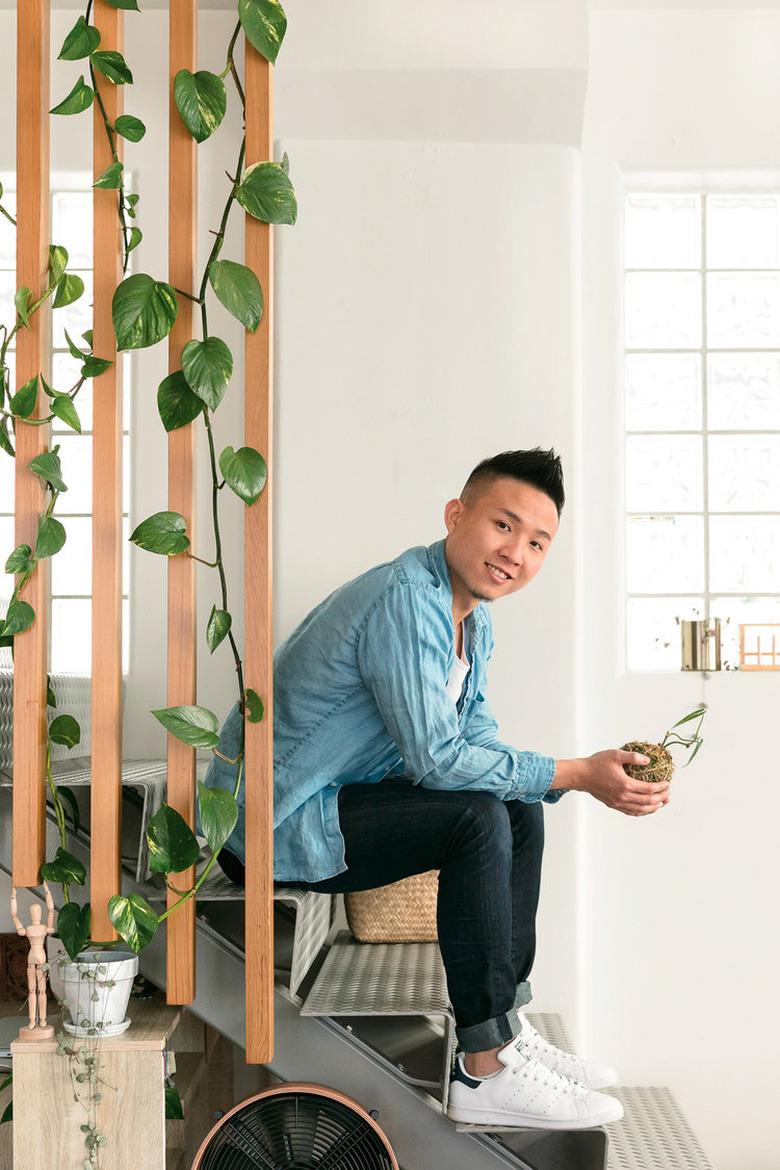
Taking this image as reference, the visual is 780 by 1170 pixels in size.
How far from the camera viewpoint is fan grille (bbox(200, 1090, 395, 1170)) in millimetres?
2197

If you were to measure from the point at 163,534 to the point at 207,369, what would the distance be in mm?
295

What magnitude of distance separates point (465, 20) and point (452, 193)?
428mm

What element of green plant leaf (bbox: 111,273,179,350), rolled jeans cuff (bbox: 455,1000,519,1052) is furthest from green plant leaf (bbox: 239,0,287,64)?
rolled jeans cuff (bbox: 455,1000,519,1052)

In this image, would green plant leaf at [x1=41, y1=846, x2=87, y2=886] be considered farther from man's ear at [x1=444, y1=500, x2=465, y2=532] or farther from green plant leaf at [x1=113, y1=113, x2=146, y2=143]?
green plant leaf at [x1=113, y1=113, x2=146, y2=143]

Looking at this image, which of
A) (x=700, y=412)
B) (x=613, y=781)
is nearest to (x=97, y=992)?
(x=613, y=781)

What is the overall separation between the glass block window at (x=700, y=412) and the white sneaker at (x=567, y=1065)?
1.43 metres

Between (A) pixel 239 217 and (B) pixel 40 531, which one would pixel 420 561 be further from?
(A) pixel 239 217

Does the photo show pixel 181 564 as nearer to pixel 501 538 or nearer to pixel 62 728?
pixel 62 728

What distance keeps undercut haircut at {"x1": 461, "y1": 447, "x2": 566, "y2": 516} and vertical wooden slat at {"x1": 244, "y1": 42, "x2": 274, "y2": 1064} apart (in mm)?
432

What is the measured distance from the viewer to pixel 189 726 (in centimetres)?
203

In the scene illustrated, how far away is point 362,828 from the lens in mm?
2158

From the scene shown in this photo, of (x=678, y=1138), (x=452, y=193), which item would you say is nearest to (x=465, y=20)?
(x=452, y=193)

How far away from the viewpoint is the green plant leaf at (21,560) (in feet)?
6.81

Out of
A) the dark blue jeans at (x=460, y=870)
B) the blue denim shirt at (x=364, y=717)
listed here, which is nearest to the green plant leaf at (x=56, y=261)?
the blue denim shirt at (x=364, y=717)
